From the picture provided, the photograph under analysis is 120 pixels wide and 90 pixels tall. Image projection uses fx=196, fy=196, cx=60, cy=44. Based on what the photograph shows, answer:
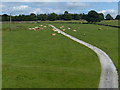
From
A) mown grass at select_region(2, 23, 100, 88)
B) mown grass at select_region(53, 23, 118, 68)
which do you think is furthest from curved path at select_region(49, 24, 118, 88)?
mown grass at select_region(53, 23, 118, 68)

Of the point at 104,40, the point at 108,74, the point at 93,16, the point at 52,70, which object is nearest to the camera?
the point at 108,74

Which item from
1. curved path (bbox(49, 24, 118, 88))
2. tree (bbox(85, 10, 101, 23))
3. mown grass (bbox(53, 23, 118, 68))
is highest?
tree (bbox(85, 10, 101, 23))

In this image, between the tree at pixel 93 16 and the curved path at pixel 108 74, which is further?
the tree at pixel 93 16

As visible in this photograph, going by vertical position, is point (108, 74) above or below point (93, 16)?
below

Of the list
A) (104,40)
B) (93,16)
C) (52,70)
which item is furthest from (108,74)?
(93,16)

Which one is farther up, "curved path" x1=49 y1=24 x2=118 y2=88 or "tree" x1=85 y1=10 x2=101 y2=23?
"tree" x1=85 y1=10 x2=101 y2=23

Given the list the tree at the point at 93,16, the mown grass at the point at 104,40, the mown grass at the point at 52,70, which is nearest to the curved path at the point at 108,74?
the mown grass at the point at 52,70

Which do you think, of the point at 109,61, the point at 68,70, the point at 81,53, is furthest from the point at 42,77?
the point at 81,53

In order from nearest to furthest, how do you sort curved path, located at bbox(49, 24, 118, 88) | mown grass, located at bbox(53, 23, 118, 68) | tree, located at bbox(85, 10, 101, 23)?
curved path, located at bbox(49, 24, 118, 88) < mown grass, located at bbox(53, 23, 118, 68) < tree, located at bbox(85, 10, 101, 23)

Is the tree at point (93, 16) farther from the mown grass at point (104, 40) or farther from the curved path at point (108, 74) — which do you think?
the curved path at point (108, 74)

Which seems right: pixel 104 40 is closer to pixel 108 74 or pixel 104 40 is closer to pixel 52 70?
pixel 108 74

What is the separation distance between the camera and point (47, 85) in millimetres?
21531

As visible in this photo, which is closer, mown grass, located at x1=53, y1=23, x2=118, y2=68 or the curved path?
the curved path

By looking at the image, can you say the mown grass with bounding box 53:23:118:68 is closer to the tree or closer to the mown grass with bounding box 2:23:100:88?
the mown grass with bounding box 2:23:100:88
